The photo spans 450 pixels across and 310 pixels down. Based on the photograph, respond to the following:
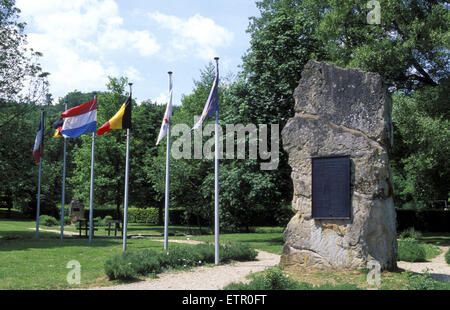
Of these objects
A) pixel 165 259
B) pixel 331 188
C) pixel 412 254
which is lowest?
pixel 412 254

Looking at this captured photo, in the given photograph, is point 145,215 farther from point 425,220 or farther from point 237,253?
point 237,253

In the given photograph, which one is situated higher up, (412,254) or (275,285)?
(275,285)

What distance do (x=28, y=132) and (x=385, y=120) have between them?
22418mm

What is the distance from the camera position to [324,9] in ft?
88.3

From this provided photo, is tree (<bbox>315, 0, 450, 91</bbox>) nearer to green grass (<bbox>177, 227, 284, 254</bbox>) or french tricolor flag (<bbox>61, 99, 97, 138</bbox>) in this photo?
green grass (<bbox>177, 227, 284, 254</bbox>)

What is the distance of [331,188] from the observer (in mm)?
11156

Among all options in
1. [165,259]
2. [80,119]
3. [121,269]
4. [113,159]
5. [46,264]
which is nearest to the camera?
[121,269]

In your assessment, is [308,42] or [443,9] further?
[308,42]

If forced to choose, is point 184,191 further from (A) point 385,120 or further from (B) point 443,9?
(A) point 385,120

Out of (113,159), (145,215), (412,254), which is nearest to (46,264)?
(412,254)

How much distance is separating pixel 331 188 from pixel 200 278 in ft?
13.4

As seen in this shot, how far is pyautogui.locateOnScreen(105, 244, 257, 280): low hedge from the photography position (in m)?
10.9

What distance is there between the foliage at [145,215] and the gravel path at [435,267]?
34311 millimetres
